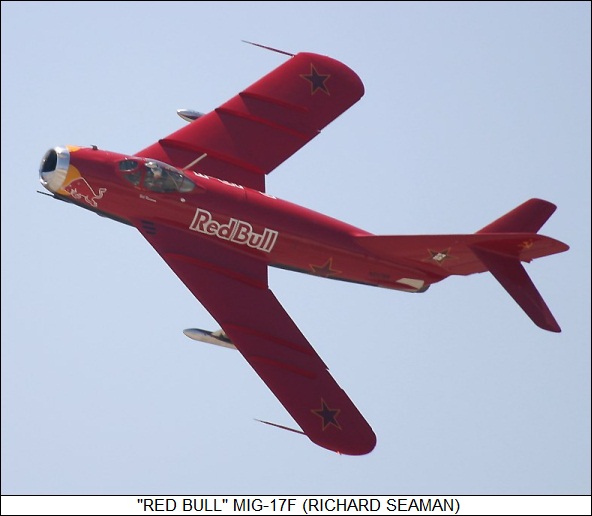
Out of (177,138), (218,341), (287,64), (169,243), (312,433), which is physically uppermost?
(287,64)

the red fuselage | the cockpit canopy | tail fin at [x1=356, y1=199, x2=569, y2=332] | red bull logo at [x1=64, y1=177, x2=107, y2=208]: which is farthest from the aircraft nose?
tail fin at [x1=356, y1=199, x2=569, y2=332]

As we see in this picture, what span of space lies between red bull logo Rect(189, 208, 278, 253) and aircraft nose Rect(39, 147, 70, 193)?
3.71 meters

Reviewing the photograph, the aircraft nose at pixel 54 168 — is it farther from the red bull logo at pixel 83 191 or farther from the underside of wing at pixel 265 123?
the underside of wing at pixel 265 123

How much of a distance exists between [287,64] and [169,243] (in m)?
7.32

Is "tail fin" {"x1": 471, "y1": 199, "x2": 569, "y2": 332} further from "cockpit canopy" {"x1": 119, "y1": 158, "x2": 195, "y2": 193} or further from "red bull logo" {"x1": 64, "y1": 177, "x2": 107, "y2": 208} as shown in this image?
"red bull logo" {"x1": 64, "y1": 177, "x2": 107, "y2": 208}

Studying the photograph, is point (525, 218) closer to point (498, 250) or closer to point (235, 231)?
point (498, 250)

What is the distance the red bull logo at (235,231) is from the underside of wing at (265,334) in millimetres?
319

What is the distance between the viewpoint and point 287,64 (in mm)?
41062

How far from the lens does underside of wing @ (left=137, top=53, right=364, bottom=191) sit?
3872 centimetres

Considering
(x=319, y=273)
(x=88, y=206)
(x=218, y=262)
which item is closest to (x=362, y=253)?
(x=319, y=273)

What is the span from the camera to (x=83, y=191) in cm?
3684

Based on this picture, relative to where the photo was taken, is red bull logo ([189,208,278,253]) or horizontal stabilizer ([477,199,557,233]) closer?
red bull logo ([189,208,278,253])

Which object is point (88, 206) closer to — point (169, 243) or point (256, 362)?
point (169, 243)

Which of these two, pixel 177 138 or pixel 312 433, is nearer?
pixel 312 433
